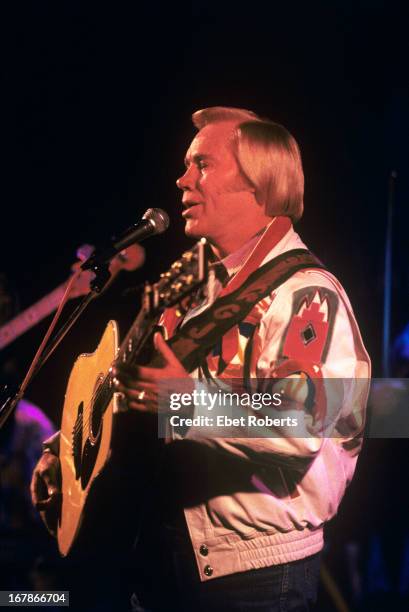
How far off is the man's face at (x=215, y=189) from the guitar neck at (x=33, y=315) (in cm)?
178

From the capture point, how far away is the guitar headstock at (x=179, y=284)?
1.66 meters

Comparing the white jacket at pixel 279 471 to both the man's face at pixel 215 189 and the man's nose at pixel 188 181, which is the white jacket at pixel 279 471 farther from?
the man's nose at pixel 188 181

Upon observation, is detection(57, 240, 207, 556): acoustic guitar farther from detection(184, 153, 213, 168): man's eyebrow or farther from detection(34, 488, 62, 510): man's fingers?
detection(184, 153, 213, 168): man's eyebrow

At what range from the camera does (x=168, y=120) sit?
3.66 metres

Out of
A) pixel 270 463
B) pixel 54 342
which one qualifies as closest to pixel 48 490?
pixel 54 342

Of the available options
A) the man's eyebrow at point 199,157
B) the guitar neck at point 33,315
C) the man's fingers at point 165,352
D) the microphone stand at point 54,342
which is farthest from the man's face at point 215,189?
the guitar neck at point 33,315

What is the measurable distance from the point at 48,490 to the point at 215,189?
109cm

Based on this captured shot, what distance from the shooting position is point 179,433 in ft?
5.64

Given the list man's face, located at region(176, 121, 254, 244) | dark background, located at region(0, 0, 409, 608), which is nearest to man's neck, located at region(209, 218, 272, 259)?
man's face, located at region(176, 121, 254, 244)

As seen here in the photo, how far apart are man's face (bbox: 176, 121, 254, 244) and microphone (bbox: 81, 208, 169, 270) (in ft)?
0.31

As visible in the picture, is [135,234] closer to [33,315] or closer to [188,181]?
[188,181]

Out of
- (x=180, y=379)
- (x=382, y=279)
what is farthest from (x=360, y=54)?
(x=180, y=379)

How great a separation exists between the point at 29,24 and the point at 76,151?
71 centimetres

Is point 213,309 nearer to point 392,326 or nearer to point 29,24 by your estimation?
point 392,326
